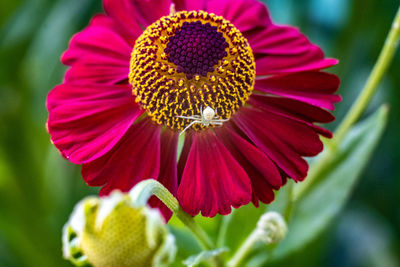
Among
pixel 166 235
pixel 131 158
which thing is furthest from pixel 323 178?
pixel 166 235

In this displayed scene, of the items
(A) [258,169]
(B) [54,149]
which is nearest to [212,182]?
(A) [258,169]

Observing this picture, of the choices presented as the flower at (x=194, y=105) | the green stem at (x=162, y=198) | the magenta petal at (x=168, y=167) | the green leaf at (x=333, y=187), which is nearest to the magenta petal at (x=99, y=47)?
the flower at (x=194, y=105)

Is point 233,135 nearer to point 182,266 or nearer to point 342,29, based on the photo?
point 182,266

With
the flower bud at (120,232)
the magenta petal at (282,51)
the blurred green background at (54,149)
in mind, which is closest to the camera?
the flower bud at (120,232)

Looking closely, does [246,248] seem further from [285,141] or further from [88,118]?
[88,118]

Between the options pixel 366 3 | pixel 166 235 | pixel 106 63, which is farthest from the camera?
pixel 366 3

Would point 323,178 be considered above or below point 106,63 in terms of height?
below

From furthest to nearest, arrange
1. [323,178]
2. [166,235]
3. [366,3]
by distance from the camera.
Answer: [366,3]
[323,178]
[166,235]

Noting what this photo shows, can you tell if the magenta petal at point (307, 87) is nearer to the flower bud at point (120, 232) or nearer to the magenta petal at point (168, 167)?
the magenta petal at point (168, 167)
